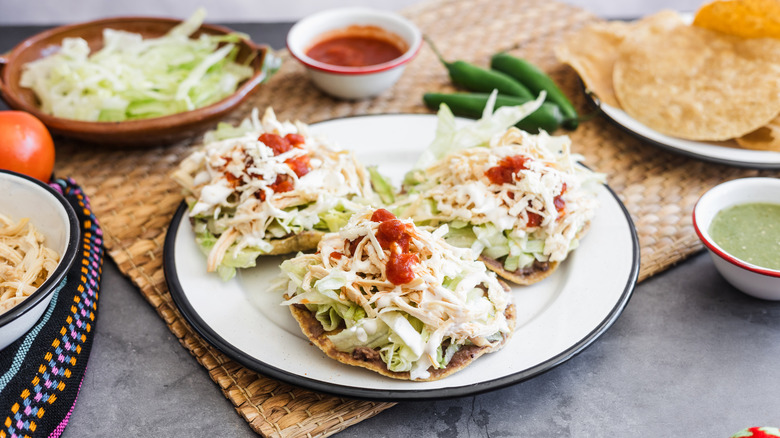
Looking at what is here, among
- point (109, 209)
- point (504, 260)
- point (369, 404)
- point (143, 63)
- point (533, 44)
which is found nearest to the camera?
point (369, 404)

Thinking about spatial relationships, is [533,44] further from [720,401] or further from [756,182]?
[720,401]

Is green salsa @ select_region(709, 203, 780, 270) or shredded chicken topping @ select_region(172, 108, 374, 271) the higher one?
shredded chicken topping @ select_region(172, 108, 374, 271)

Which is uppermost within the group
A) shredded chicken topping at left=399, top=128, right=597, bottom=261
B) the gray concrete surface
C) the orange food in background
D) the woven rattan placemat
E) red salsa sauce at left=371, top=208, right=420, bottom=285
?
the orange food in background

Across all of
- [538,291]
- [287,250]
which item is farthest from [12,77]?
[538,291]

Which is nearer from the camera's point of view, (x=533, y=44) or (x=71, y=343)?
(x=71, y=343)

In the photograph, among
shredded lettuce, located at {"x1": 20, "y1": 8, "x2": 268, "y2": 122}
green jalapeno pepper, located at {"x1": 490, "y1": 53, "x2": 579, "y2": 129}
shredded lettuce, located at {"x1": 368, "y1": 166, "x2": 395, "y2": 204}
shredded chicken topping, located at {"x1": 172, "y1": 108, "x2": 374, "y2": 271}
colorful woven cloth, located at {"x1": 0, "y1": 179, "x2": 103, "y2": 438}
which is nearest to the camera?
colorful woven cloth, located at {"x1": 0, "y1": 179, "x2": 103, "y2": 438}

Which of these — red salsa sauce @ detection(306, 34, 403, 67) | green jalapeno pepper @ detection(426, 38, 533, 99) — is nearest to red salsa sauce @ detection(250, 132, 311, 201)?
red salsa sauce @ detection(306, 34, 403, 67)

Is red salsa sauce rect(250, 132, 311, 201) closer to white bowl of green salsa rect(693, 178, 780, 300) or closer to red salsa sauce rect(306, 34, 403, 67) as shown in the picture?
red salsa sauce rect(306, 34, 403, 67)

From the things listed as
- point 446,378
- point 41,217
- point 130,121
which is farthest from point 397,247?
point 130,121
